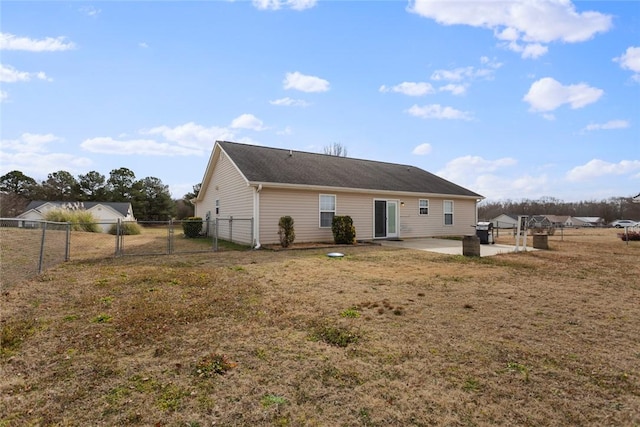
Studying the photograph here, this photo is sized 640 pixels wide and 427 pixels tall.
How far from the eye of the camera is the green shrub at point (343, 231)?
527 inches

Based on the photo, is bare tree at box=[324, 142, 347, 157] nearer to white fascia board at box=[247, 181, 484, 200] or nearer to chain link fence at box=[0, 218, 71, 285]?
white fascia board at box=[247, 181, 484, 200]

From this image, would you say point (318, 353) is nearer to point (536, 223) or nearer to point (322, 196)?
point (322, 196)

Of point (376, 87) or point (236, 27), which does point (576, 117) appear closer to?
point (376, 87)

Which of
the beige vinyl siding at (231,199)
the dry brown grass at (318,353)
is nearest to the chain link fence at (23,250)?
the dry brown grass at (318,353)

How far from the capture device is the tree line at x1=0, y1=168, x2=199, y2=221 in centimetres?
4022

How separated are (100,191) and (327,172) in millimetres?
38315

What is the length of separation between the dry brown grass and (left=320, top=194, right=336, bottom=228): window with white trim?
761 cm

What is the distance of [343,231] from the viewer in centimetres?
1336

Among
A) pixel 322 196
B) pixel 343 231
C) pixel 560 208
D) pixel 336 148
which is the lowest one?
pixel 343 231

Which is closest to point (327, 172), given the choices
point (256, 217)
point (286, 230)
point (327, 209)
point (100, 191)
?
point (327, 209)

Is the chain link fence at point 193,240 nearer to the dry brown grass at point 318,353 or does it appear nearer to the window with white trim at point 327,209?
the window with white trim at point 327,209

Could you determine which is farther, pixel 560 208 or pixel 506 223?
pixel 560 208

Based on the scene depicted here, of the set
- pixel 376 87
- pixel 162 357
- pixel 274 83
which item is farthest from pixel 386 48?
pixel 162 357

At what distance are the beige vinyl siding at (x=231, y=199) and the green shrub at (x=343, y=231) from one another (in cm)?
345
